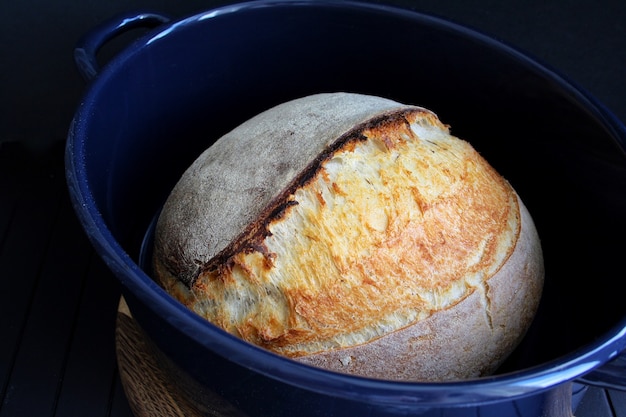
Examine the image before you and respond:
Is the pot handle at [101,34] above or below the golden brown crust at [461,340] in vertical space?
above

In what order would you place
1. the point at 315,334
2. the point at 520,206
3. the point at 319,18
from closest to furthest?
the point at 315,334
the point at 520,206
the point at 319,18

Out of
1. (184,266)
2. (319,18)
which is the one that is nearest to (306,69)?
(319,18)

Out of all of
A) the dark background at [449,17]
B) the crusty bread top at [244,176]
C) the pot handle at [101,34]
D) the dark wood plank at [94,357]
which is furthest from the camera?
the dark background at [449,17]

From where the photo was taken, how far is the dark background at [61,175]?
862 mm

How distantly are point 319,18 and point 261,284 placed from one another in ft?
1.15

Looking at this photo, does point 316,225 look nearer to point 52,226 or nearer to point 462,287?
point 462,287

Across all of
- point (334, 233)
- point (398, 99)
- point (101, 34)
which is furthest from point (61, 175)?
point (334, 233)

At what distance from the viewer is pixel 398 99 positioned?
83 centimetres

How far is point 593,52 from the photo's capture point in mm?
1083

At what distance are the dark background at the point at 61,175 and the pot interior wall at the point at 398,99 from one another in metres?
0.21

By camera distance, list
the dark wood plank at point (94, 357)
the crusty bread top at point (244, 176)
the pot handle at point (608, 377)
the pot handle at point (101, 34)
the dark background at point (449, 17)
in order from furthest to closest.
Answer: the dark background at point (449, 17) → the dark wood plank at point (94, 357) → the pot handle at point (101, 34) → the crusty bread top at point (244, 176) → the pot handle at point (608, 377)

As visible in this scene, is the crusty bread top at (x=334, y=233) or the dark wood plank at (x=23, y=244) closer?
the crusty bread top at (x=334, y=233)

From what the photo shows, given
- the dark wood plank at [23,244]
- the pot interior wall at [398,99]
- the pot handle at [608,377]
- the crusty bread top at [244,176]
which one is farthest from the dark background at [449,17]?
the pot handle at [608,377]

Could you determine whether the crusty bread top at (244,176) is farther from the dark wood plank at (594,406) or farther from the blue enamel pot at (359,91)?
the dark wood plank at (594,406)
